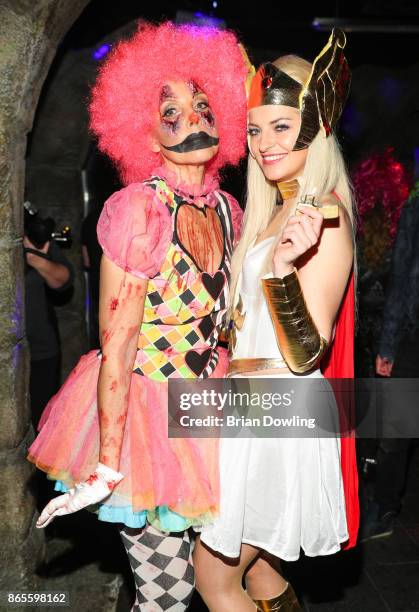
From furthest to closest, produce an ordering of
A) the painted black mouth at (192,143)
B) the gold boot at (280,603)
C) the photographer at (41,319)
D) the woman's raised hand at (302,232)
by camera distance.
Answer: the photographer at (41,319) → the gold boot at (280,603) → the painted black mouth at (192,143) → the woman's raised hand at (302,232)

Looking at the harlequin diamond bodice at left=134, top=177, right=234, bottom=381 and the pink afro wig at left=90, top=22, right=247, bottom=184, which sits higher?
the pink afro wig at left=90, top=22, right=247, bottom=184

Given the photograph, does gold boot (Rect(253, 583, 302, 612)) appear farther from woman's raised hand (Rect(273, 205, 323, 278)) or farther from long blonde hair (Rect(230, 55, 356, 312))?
woman's raised hand (Rect(273, 205, 323, 278))

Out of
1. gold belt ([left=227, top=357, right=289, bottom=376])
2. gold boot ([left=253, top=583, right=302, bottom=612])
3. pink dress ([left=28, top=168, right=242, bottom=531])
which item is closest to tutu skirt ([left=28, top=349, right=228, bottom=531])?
pink dress ([left=28, top=168, right=242, bottom=531])

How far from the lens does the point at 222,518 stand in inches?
78.1

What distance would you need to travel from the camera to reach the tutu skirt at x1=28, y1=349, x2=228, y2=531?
1937 mm

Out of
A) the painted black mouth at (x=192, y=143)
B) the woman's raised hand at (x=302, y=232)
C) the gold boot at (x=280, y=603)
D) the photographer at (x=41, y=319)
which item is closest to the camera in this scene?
the woman's raised hand at (x=302, y=232)

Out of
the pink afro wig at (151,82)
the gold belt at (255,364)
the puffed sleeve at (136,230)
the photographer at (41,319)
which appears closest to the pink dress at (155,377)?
the puffed sleeve at (136,230)

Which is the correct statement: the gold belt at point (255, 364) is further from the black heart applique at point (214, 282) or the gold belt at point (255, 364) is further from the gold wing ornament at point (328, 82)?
the gold wing ornament at point (328, 82)

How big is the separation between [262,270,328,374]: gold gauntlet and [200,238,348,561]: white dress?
14 cm

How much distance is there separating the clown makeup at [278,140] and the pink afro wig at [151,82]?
0.23 meters

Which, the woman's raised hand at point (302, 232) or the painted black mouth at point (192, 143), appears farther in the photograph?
the painted black mouth at point (192, 143)

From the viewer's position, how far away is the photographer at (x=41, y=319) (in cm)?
373

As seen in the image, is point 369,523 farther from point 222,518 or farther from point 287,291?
point 287,291

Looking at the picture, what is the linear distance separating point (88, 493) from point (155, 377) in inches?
16.7
